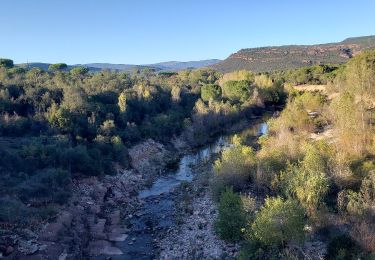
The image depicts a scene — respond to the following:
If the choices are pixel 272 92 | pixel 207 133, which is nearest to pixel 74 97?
pixel 207 133

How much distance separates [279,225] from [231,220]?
4015 mm

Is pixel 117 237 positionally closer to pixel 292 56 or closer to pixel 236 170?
pixel 236 170

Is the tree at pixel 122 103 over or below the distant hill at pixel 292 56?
below

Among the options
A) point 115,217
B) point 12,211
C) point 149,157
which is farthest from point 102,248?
point 149,157

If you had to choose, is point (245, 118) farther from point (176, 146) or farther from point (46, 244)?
point (46, 244)

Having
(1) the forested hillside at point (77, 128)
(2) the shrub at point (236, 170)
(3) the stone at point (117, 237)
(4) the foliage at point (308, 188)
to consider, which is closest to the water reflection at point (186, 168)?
(1) the forested hillside at point (77, 128)

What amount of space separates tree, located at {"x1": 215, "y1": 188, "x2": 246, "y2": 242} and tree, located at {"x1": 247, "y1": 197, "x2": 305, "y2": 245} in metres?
2.70

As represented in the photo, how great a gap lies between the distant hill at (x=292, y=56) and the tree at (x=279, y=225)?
14138cm

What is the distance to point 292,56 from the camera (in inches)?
6816

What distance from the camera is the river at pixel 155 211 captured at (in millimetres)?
25688

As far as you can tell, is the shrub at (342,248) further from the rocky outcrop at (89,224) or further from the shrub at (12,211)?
the shrub at (12,211)

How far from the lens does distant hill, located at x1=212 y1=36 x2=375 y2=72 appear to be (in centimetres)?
15950

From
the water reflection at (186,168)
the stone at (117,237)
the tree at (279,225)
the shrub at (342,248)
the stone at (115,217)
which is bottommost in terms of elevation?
the stone at (117,237)

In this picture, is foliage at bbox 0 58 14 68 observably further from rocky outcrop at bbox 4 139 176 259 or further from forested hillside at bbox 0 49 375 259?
rocky outcrop at bbox 4 139 176 259
